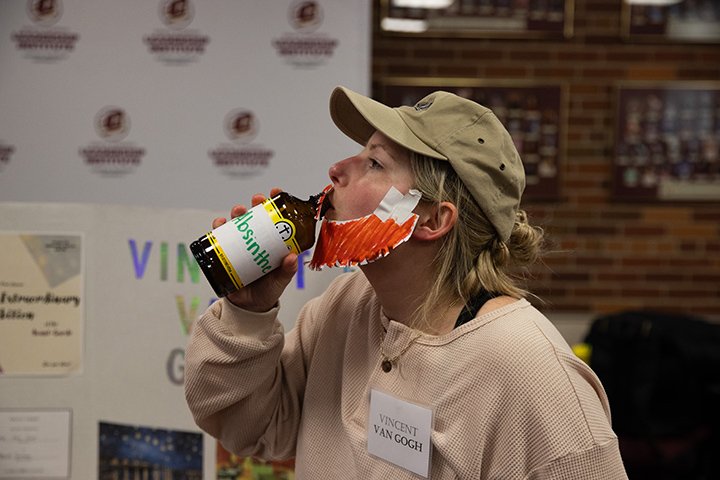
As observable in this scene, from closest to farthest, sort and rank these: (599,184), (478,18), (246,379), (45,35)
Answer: (246,379), (45,35), (478,18), (599,184)

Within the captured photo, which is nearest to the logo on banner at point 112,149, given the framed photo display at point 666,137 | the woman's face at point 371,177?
the woman's face at point 371,177

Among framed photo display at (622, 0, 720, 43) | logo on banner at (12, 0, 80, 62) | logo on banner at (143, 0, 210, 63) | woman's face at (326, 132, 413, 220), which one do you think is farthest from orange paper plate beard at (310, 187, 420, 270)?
framed photo display at (622, 0, 720, 43)

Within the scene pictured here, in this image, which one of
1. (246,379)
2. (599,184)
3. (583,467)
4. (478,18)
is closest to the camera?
(583,467)

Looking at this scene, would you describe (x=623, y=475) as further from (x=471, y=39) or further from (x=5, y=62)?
(x=471, y=39)

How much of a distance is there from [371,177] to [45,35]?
1.15 meters

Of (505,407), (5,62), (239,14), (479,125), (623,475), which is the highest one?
(239,14)

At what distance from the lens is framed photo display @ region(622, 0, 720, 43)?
12.9 feet

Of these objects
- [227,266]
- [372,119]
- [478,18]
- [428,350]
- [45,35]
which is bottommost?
[428,350]

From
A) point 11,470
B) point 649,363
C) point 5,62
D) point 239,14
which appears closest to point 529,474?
point 239,14

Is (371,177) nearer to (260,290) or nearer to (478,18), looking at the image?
(260,290)

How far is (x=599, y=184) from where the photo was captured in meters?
4.05

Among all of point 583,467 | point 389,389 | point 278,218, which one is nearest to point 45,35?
point 278,218

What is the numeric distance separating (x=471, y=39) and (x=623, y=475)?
10.0 ft

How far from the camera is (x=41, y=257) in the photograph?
2.09 metres
